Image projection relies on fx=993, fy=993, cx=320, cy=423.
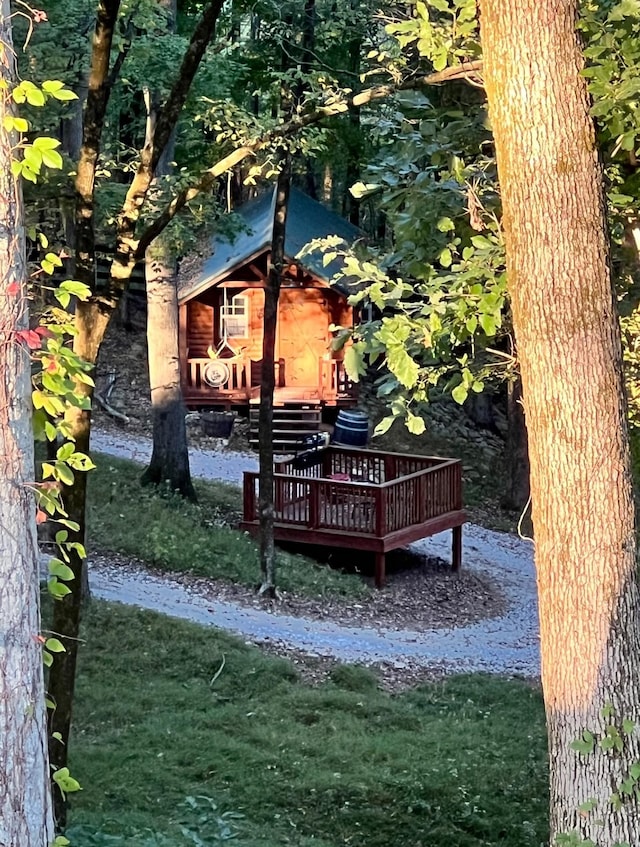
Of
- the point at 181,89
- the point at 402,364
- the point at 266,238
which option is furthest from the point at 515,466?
the point at 402,364

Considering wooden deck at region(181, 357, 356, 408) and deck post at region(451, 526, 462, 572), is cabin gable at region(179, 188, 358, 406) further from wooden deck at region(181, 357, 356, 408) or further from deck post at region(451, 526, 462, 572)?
deck post at region(451, 526, 462, 572)

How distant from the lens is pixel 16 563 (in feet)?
9.66

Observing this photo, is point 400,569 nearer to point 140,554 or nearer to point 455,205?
point 140,554

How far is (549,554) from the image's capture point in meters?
3.96

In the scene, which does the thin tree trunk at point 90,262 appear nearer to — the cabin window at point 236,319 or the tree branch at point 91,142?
the tree branch at point 91,142

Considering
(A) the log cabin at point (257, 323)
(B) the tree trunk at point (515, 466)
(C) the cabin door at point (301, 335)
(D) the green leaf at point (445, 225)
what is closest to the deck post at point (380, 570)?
(B) the tree trunk at point (515, 466)

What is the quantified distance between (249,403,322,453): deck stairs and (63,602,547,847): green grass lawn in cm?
1080

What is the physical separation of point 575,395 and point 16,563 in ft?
7.12

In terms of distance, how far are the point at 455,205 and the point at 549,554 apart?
2.33 meters

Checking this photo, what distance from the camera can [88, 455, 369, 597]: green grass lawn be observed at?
1489 centimetres

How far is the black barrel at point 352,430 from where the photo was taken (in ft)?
76.7

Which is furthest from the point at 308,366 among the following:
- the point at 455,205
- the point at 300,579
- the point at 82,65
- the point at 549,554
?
the point at 549,554

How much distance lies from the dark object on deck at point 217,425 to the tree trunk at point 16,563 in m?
20.7

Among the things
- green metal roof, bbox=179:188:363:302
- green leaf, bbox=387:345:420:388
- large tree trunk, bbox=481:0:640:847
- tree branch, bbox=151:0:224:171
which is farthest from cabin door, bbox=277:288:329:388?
large tree trunk, bbox=481:0:640:847
